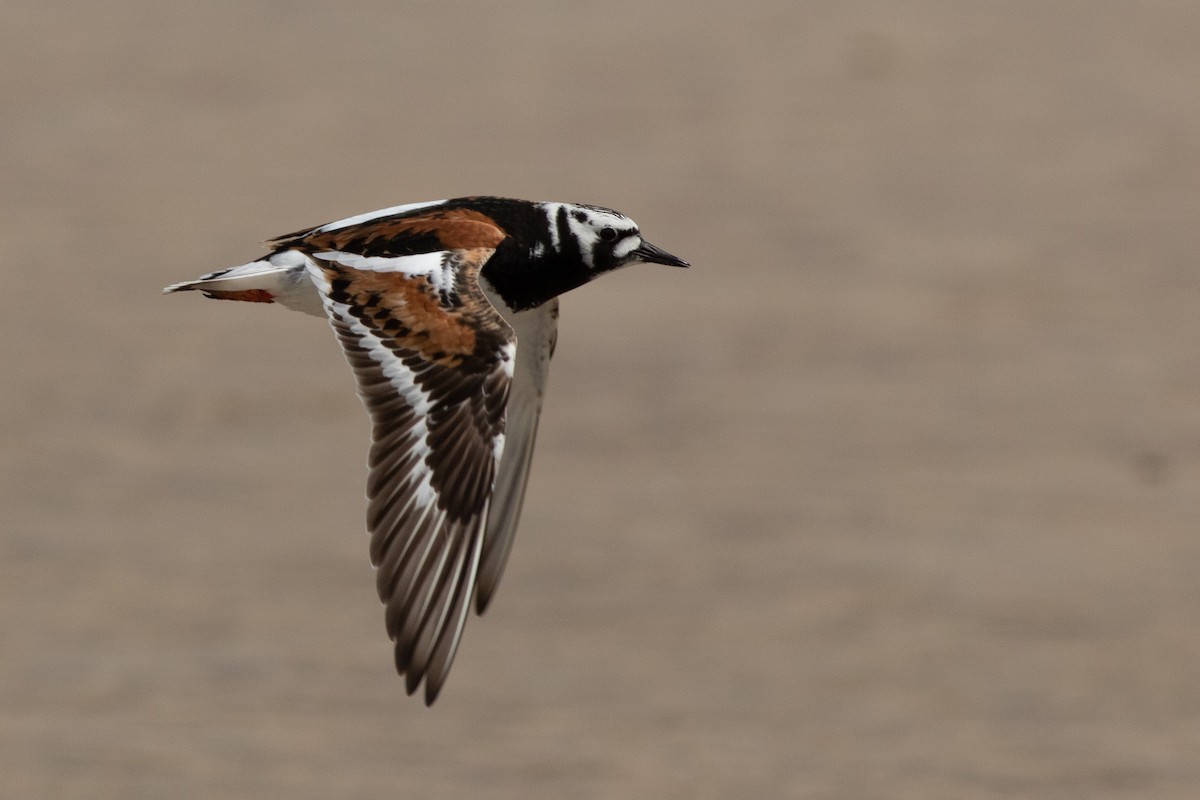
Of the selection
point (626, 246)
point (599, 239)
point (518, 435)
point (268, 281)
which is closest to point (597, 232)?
point (599, 239)

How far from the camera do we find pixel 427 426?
22.4ft

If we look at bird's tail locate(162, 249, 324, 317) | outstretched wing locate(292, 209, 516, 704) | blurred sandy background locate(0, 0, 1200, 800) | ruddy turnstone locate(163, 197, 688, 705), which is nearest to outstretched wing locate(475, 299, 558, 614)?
ruddy turnstone locate(163, 197, 688, 705)

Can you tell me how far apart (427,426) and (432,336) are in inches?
10.0

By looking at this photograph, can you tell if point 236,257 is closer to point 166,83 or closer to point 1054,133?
point 166,83

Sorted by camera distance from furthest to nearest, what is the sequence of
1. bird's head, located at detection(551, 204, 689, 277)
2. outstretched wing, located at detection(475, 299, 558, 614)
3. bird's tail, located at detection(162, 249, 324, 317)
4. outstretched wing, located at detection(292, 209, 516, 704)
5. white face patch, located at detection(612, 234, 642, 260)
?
1. outstretched wing, located at detection(475, 299, 558, 614)
2. white face patch, located at detection(612, 234, 642, 260)
3. bird's head, located at detection(551, 204, 689, 277)
4. bird's tail, located at detection(162, 249, 324, 317)
5. outstretched wing, located at detection(292, 209, 516, 704)

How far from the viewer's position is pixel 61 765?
35.8 feet

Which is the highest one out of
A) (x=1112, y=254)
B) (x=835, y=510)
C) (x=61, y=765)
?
(x=1112, y=254)

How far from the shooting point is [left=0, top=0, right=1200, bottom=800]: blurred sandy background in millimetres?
11414

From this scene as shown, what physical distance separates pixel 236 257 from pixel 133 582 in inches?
147

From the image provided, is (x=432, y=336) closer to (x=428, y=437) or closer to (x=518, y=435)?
(x=428, y=437)

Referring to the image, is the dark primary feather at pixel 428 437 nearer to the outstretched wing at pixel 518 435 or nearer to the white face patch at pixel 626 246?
the white face patch at pixel 626 246

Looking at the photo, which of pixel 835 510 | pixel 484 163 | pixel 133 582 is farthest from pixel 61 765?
pixel 484 163

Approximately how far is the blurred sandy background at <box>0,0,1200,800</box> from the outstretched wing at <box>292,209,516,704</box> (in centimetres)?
405

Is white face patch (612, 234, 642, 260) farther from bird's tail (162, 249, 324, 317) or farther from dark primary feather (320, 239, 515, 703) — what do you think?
bird's tail (162, 249, 324, 317)
